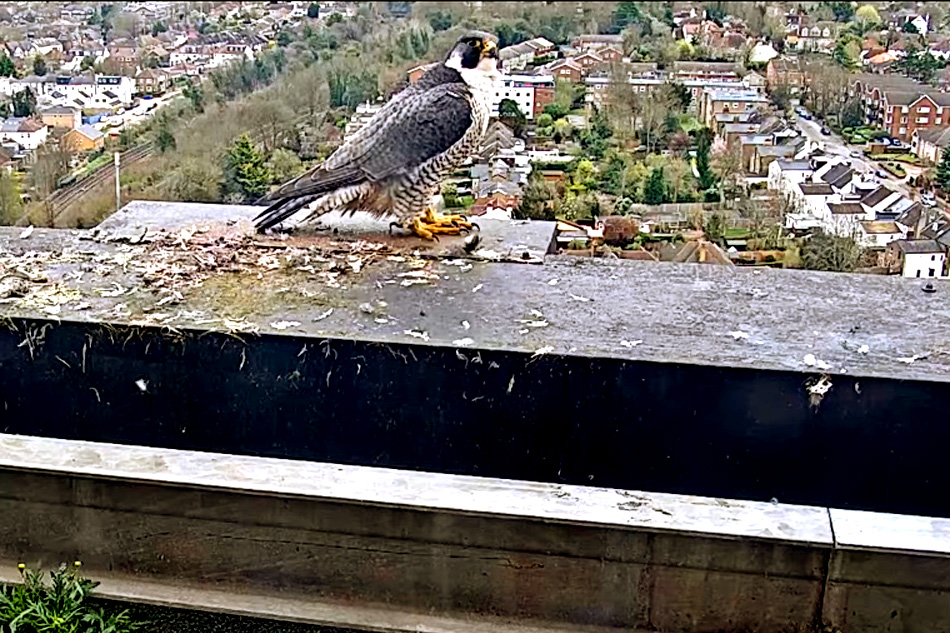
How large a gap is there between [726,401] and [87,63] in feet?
37.7

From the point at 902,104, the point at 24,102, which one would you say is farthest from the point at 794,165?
the point at 24,102

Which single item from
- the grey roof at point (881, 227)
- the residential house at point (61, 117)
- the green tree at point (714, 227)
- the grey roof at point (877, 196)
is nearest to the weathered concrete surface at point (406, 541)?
the grey roof at point (881, 227)

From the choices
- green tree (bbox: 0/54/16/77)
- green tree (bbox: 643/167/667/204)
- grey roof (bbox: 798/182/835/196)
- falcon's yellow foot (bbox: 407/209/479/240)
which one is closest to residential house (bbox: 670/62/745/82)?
green tree (bbox: 643/167/667/204)

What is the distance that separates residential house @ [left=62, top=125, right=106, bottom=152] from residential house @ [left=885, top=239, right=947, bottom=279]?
759 cm

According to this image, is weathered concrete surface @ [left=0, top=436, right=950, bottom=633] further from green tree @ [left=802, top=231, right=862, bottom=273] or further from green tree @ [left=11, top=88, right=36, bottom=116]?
green tree @ [left=11, top=88, right=36, bottom=116]

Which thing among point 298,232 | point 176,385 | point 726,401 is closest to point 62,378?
point 176,385

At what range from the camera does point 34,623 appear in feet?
6.46

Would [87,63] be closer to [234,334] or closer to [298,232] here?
[298,232]

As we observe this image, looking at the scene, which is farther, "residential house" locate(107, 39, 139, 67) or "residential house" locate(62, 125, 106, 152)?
"residential house" locate(107, 39, 139, 67)

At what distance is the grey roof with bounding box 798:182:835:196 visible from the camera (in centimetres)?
717

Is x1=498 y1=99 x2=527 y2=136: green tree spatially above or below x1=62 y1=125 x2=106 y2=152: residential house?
above

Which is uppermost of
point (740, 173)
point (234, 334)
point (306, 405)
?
point (234, 334)

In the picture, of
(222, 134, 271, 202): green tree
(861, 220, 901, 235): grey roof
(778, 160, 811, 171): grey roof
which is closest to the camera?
(222, 134, 271, 202): green tree

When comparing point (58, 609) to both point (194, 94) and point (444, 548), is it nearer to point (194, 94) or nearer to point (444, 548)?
point (444, 548)
